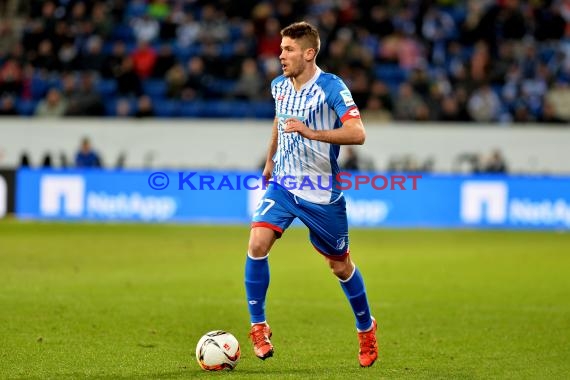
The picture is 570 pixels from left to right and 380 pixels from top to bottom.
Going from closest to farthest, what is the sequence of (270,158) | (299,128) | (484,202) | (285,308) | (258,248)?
(299,128)
(258,248)
(270,158)
(285,308)
(484,202)

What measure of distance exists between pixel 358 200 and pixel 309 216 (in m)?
14.7

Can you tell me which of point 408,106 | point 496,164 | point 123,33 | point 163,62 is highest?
point 123,33

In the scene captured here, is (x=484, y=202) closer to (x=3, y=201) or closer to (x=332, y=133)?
(x=3, y=201)

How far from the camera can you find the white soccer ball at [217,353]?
6891 mm

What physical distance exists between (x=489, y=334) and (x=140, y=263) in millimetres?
6667

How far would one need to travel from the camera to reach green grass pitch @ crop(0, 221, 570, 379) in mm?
7195

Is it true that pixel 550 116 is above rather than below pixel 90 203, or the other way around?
above

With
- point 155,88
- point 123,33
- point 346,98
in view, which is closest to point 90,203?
point 155,88

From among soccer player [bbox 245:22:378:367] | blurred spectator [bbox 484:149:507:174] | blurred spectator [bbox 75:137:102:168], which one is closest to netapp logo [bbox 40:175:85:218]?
blurred spectator [bbox 75:137:102:168]

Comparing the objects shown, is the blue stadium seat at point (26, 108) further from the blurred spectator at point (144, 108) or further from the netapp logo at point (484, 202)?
the netapp logo at point (484, 202)

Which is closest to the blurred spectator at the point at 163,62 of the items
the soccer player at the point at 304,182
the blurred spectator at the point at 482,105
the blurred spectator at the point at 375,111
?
the blurred spectator at the point at 375,111

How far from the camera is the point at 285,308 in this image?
10312mm

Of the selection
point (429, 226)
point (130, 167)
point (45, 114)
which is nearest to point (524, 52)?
point (429, 226)

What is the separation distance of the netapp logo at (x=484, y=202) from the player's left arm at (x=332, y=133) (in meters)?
15.2
